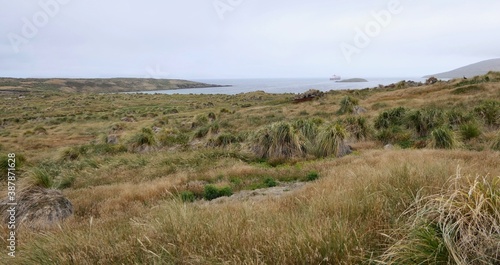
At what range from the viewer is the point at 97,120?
149 feet

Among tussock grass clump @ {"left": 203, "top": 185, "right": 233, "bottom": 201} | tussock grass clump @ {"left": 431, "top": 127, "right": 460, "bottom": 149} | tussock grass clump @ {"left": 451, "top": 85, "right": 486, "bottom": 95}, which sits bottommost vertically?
tussock grass clump @ {"left": 203, "top": 185, "right": 233, "bottom": 201}

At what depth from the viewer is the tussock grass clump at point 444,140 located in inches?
455

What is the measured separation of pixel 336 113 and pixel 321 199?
25.2 meters

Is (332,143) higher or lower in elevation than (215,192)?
higher

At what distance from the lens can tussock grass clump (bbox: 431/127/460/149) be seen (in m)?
11.5

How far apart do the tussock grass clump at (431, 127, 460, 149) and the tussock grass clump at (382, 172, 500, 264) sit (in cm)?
955

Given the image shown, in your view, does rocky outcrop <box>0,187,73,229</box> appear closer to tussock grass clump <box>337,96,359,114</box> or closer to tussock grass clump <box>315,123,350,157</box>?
tussock grass clump <box>315,123,350,157</box>

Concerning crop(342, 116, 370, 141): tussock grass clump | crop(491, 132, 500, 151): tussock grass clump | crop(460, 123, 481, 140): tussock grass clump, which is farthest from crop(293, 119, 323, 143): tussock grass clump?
crop(491, 132, 500, 151): tussock grass clump

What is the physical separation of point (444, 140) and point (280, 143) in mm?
5836

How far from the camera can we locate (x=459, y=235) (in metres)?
2.90

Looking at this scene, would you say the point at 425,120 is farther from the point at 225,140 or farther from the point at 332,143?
the point at 225,140

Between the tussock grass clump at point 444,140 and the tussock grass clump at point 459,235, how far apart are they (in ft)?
31.3

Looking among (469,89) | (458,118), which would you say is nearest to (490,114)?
(458,118)

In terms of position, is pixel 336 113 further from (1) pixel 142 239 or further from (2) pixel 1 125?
(2) pixel 1 125
